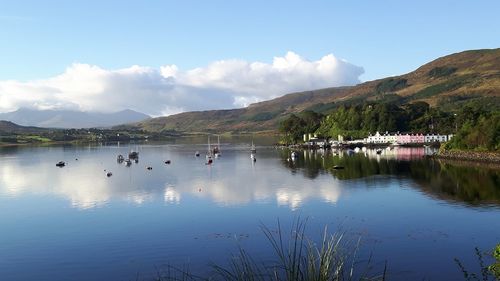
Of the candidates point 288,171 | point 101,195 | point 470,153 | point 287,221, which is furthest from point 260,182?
point 470,153

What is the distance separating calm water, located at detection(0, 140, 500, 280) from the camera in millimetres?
44562

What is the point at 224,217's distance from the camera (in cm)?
6588

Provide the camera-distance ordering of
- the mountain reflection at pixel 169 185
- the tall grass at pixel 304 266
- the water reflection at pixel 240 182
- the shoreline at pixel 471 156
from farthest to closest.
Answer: the shoreline at pixel 471 156, the mountain reflection at pixel 169 185, the water reflection at pixel 240 182, the tall grass at pixel 304 266

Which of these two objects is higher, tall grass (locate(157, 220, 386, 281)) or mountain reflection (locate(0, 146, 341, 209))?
tall grass (locate(157, 220, 386, 281))

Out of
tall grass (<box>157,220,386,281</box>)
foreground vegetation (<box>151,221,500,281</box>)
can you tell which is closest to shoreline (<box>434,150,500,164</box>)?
tall grass (<box>157,220,386,281</box>)

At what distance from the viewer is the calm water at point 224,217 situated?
44.6 meters

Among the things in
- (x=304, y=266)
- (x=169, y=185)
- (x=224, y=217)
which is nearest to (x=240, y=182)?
(x=169, y=185)

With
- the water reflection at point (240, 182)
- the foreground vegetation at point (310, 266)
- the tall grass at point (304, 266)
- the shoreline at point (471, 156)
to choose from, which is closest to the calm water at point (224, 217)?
the water reflection at point (240, 182)

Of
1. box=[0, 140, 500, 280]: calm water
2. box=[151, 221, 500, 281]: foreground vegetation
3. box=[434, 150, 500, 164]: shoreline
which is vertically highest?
box=[151, 221, 500, 281]: foreground vegetation

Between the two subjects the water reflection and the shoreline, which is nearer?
the water reflection

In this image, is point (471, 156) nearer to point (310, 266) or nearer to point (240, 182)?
point (240, 182)

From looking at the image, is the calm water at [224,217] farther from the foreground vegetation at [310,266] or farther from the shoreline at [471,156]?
the shoreline at [471,156]

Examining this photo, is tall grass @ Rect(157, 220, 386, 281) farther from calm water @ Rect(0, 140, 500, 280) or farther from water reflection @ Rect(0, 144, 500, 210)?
water reflection @ Rect(0, 144, 500, 210)

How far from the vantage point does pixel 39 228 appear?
6212 cm
